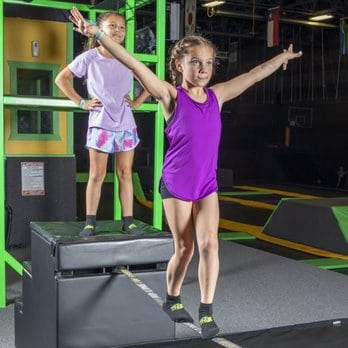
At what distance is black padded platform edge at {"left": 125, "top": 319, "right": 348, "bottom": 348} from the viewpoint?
285 centimetres

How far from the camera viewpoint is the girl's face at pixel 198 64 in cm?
198

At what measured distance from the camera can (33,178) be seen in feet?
19.6

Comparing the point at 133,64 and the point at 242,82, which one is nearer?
the point at 133,64

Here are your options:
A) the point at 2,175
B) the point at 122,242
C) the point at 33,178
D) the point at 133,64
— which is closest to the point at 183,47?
the point at 133,64

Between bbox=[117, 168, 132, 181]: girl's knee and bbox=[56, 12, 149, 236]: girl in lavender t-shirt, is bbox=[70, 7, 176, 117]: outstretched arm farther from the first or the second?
bbox=[117, 168, 132, 181]: girl's knee

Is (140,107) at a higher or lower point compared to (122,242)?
higher

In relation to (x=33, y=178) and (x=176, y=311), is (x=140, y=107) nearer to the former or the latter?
(x=176, y=311)

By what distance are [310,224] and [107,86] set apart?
14.9ft

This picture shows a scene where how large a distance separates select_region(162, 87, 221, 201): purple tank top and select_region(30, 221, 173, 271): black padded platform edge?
913mm

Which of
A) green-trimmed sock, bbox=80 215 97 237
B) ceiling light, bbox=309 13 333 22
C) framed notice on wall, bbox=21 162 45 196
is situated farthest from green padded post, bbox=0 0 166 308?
ceiling light, bbox=309 13 333 22

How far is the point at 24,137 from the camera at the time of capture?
5.83 metres

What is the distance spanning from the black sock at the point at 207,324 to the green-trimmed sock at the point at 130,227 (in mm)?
1067

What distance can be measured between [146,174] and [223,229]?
3.65 metres

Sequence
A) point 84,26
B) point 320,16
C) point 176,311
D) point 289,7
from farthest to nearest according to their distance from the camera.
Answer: point 289,7 < point 320,16 < point 176,311 < point 84,26
